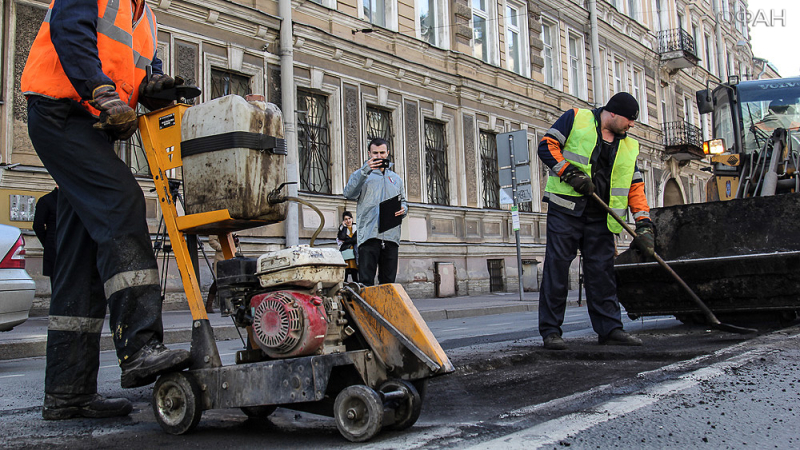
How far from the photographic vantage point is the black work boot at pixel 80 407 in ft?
10.1

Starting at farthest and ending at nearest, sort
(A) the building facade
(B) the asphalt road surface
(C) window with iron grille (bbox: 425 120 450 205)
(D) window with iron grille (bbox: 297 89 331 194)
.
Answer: (C) window with iron grille (bbox: 425 120 450 205) → (D) window with iron grille (bbox: 297 89 331 194) → (A) the building facade → (B) the asphalt road surface

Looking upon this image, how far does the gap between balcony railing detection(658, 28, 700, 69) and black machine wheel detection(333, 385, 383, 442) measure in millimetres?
30698

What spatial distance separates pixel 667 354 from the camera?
4301 mm

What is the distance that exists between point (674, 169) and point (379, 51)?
19.4m

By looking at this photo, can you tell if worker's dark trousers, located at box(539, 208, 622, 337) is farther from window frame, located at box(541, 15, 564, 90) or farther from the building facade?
window frame, located at box(541, 15, 564, 90)

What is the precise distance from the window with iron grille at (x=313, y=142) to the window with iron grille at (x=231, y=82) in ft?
4.03

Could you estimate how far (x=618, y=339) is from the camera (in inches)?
195

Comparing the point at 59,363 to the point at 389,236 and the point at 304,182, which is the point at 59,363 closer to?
the point at 389,236

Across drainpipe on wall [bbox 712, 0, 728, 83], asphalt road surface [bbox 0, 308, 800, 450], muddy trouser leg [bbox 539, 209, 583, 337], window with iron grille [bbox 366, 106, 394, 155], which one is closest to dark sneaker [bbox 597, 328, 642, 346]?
muddy trouser leg [bbox 539, 209, 583, 337]

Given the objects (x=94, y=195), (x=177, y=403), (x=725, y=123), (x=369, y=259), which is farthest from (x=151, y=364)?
(x=725, y=123)

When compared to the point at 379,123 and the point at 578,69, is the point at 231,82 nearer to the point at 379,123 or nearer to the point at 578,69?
the point at 379,123

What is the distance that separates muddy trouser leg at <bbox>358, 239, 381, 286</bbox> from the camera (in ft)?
18.7

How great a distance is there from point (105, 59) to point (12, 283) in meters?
3.95

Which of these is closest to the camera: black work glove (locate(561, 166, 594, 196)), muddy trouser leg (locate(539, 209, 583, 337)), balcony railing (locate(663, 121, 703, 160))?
black work glove (locate(561, 166, 594, 196))
